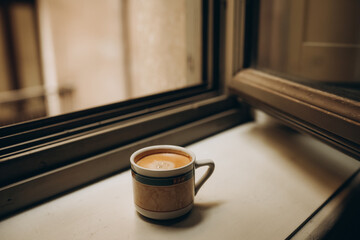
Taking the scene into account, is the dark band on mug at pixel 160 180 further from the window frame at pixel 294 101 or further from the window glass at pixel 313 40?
the window glass at pixel 313 40

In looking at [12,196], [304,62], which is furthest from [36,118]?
[304,62]

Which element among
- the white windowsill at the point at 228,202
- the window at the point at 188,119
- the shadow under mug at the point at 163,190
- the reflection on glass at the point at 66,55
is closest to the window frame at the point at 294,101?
the window at the point at 188,119

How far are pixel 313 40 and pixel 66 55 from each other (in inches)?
76.6

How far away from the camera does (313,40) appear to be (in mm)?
1092

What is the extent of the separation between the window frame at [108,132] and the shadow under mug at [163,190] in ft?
0.60

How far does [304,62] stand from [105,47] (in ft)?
5.46

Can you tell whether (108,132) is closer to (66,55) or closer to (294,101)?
(294,101)

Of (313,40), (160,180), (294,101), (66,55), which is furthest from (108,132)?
(66,55)

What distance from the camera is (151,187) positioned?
0.56 meters

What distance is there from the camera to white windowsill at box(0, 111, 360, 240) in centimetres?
57

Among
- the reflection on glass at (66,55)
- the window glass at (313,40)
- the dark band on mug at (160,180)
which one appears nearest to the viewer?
the dark band on mug at (160,180)

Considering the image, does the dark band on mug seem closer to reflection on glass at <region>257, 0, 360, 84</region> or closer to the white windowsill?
the white windowsill

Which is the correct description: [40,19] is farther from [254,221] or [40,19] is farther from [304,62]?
[254,221]

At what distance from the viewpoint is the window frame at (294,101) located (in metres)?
0.61
